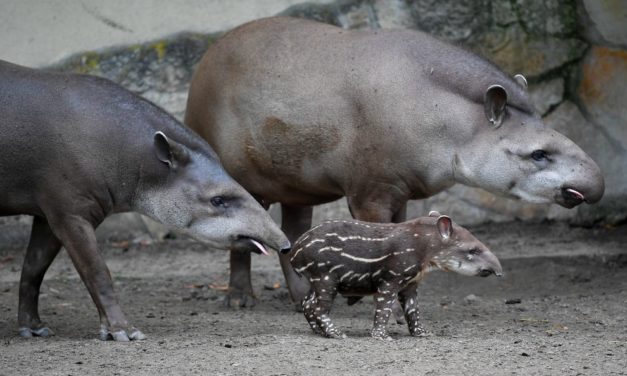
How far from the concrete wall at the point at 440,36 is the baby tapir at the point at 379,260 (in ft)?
12.2

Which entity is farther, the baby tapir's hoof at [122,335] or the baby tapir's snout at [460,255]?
the baby tapir's hoof at [122,335]

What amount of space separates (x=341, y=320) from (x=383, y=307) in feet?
3.59

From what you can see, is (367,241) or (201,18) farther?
(201,18)

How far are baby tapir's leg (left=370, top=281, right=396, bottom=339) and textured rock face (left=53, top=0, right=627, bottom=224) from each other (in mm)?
3833

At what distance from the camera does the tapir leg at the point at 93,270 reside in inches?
281

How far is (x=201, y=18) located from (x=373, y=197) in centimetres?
328

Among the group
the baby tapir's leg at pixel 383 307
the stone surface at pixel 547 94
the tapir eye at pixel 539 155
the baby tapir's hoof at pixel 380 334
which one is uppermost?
the tapir eye at pixel 539 155

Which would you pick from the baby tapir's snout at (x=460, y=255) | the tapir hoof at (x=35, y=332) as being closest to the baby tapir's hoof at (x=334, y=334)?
the baby tapir's snout at (x=460, y=255)

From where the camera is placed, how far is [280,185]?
8.52 metres

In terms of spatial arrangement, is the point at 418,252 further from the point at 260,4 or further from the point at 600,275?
the point at 260,4

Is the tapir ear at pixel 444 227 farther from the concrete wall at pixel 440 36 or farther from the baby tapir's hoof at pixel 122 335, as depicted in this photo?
the concrete wall at pixel 440 36

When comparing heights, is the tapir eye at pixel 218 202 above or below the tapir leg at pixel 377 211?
above

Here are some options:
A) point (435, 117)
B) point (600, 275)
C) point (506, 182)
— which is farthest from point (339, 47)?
point (600, 275)

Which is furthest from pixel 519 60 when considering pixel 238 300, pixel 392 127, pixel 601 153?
pixel 238 300
